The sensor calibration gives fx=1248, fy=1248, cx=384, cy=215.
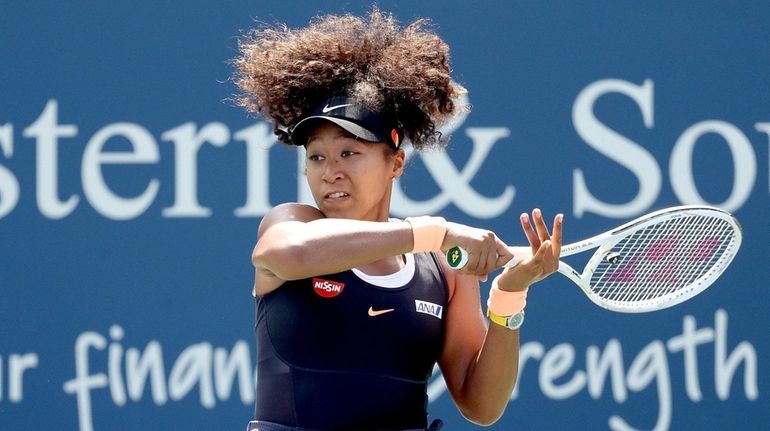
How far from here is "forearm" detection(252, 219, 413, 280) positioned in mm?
2486

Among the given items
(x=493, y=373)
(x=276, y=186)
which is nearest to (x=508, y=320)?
(x=493, y=373)

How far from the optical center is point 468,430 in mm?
4871

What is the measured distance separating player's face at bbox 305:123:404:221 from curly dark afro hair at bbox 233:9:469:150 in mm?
104

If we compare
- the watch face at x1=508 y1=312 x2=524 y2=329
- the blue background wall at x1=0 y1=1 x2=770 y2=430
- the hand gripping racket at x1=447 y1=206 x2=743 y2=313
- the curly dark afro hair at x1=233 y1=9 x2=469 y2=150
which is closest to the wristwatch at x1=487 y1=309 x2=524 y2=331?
the watch face at x1=508 y1=312 x2=524 y2=329

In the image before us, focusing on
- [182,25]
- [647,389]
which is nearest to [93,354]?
[182,25]

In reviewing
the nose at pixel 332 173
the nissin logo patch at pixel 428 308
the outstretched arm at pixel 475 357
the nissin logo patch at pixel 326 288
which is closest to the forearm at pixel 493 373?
the outstretched arm at pixel 475 357

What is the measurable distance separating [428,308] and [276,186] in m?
2.20

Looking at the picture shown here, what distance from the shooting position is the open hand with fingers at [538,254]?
102 inches

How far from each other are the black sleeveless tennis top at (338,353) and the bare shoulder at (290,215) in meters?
0.13

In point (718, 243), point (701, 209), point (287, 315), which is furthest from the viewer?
point (718, 243)

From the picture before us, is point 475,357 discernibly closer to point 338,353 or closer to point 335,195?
point 338,353

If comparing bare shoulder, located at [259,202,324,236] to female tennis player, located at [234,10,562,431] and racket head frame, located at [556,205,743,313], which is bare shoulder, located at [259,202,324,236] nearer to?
female tennis player, located at [234,10,562,431]

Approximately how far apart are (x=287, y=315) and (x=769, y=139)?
288 centimetres

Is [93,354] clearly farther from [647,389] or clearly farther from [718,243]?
[718,243]
